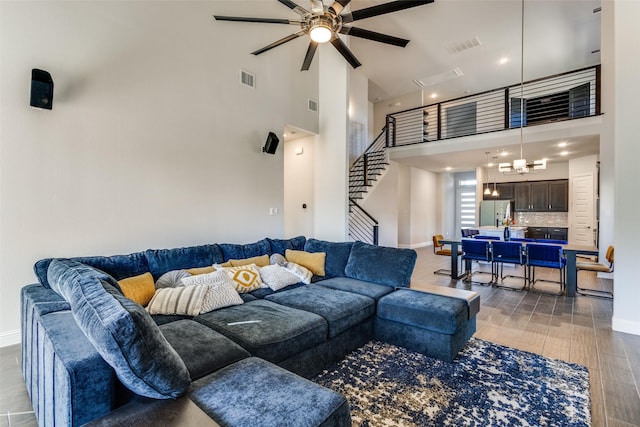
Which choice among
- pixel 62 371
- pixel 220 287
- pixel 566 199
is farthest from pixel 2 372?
pixel 566 199

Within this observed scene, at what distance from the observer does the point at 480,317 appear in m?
3.66

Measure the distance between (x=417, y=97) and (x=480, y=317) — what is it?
25.6 ft

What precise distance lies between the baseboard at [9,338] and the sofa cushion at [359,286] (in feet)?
9.43

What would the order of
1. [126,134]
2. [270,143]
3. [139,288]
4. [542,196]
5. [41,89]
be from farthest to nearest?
[542,196] < [270,143] < [126,134] < [41,89] < [139,288]

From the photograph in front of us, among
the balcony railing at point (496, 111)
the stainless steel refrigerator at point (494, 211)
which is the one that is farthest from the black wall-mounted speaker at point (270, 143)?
the stainless steel refrigerator at point (494, 211)

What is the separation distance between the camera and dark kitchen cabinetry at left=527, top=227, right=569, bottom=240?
9.18m

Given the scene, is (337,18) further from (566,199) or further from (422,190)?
(566,199)

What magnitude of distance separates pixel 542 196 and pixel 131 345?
11565mm

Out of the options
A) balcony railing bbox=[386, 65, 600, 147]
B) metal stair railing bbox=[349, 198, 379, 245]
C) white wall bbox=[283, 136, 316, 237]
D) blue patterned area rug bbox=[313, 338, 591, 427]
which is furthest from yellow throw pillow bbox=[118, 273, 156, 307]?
balcony railing bbox=[386, 65, 600, 147]

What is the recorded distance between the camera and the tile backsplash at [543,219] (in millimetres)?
9383

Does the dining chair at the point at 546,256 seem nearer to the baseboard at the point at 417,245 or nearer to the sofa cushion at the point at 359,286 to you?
the sofa cushion at the point at 359,286

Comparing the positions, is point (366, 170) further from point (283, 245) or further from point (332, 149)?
point (283, 245)

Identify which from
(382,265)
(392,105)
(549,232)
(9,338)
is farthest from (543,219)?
(9,338)

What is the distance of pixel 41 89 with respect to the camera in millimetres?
2766
